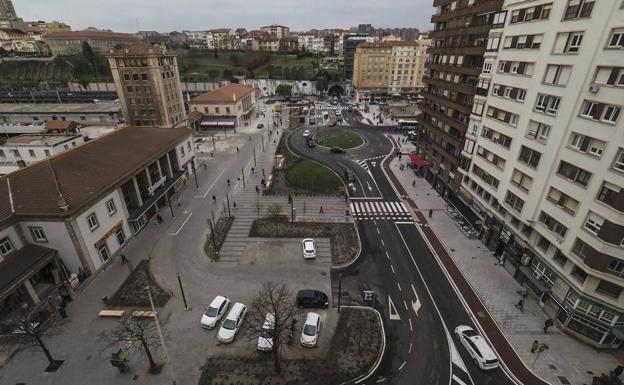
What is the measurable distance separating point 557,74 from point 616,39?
5.27 m

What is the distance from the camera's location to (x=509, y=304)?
31.1 metres

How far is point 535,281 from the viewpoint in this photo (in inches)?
1206

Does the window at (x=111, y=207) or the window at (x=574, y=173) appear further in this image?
the window at (x=111, y=207)

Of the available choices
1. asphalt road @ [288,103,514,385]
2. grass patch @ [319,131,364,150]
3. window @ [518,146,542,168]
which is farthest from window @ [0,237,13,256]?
grass patch @ [319,131,364,150]

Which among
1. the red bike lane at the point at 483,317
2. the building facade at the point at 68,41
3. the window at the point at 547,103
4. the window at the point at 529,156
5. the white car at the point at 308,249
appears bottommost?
the red bike lane at the point at 483,317

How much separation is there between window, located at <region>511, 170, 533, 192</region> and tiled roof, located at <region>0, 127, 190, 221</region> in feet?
154

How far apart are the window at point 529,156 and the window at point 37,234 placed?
51.5 m

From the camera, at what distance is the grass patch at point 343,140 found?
80.8 meters

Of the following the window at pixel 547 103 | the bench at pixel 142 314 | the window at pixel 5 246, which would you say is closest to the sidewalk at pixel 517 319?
the window at pixel 547 103

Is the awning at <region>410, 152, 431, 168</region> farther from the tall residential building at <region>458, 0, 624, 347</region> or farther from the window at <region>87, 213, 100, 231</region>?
the window at <region>87, 213, 100, 231</region>

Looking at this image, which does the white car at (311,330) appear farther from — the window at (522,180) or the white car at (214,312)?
the window at (522,180)

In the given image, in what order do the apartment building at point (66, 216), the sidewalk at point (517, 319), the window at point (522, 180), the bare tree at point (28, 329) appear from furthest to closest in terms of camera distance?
the window at point (522, 180) < the apartment building at point (66, 216) < the sidewalk at point (517, 319) < the bare tree at point (28, 329)

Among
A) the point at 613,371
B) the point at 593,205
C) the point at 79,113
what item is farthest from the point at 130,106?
the point at 613,371

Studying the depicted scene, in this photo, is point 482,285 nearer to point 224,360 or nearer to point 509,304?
point 509,304
